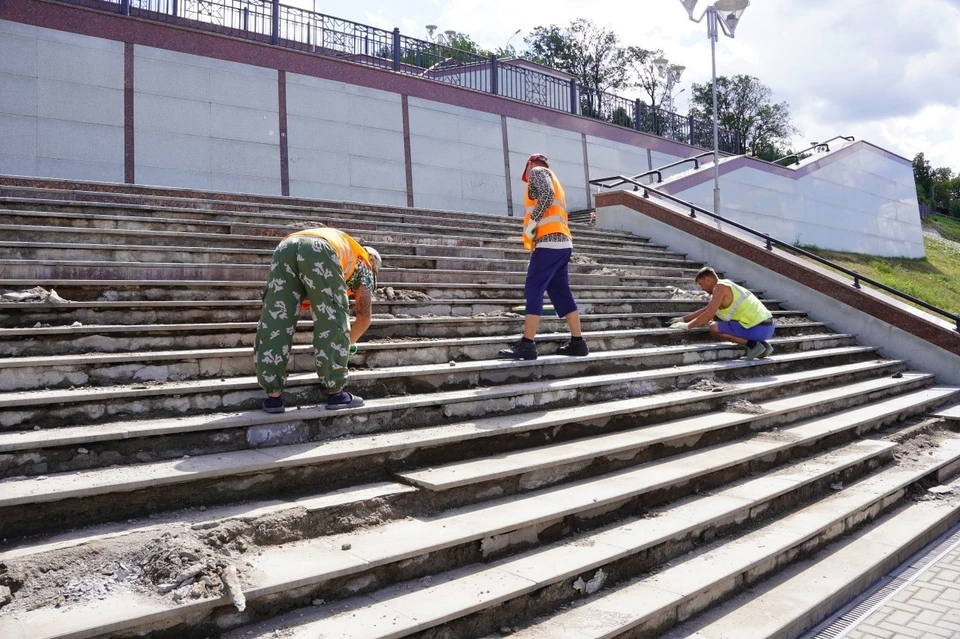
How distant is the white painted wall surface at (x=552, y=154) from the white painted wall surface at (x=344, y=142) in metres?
2.91

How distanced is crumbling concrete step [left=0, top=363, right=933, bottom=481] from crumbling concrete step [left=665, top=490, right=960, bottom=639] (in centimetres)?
115

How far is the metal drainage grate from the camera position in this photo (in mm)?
3851

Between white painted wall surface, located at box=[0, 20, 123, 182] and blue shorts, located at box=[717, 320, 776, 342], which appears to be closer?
blue shorts, located at box=[717, 320, 776, 342]

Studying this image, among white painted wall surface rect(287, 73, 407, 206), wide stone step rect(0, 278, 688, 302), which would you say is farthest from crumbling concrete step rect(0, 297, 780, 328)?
white painted wall surface rect(287, 73, 407, 206)

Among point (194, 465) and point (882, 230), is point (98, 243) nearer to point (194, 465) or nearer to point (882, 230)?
point (194, 465)

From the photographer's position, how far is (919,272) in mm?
19891

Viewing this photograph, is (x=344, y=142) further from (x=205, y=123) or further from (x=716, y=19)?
(x=716, y=19)

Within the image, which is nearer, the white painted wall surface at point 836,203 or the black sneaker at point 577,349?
the black sneaker at point 577,349

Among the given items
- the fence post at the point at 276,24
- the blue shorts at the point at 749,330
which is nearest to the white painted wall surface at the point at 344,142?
the fence post at the point at 276,24

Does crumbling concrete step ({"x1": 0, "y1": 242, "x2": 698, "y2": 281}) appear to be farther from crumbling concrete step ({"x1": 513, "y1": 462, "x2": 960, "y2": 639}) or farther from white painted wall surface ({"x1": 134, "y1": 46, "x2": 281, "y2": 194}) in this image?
white painted wall surface ({"x1": 134, "y1": 46, "x2": 281, "y2": 194})

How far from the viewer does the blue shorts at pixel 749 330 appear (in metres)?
7.54

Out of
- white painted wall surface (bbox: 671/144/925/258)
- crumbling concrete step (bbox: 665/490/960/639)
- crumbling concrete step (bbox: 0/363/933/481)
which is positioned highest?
white painted wall surface (bbox: 671/144/925/258)

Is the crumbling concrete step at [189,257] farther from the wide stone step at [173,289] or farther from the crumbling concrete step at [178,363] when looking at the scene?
the crumbling concrete step at [178,363]

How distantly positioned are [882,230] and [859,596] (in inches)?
791
